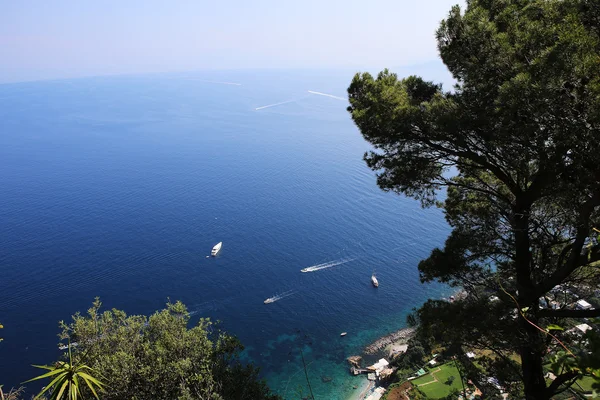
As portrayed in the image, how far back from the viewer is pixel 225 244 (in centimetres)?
3897

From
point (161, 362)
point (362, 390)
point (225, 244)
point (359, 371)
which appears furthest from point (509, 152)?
point (225, 244)

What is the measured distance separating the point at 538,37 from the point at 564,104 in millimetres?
1206

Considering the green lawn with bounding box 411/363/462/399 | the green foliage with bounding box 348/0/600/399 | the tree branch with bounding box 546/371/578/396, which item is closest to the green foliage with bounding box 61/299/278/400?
the green foliage with bounding box 348/0/600/399

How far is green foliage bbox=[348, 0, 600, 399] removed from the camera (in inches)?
181

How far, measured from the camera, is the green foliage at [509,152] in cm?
459

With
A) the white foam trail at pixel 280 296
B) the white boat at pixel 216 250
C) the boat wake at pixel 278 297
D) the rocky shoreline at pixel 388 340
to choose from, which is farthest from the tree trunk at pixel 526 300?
the white boat at pixel 216 250

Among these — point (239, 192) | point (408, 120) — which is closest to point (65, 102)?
point (239, 192)

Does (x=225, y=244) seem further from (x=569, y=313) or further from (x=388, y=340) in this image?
(x=569, y=313)

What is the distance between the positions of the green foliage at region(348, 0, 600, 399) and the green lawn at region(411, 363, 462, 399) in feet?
58.5

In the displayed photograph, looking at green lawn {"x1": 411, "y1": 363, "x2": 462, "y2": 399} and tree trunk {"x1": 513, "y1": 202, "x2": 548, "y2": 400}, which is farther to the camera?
green lawn {"x1": 411, "y1": 363, "x2": 462, "y2": 399}

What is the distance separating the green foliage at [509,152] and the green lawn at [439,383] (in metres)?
17.8

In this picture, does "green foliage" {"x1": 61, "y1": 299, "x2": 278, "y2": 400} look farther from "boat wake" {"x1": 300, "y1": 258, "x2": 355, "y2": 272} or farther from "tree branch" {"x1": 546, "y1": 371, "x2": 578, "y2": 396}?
"boat wake" {"x1": 300, "y1": 258, "x2": 355, "y2": 272}

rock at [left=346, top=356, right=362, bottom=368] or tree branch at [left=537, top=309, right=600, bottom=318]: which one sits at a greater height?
tree branch at [left=537, top=309, right=600, bottom=318]

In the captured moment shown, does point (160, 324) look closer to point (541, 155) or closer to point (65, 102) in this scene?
point (541, 155)
